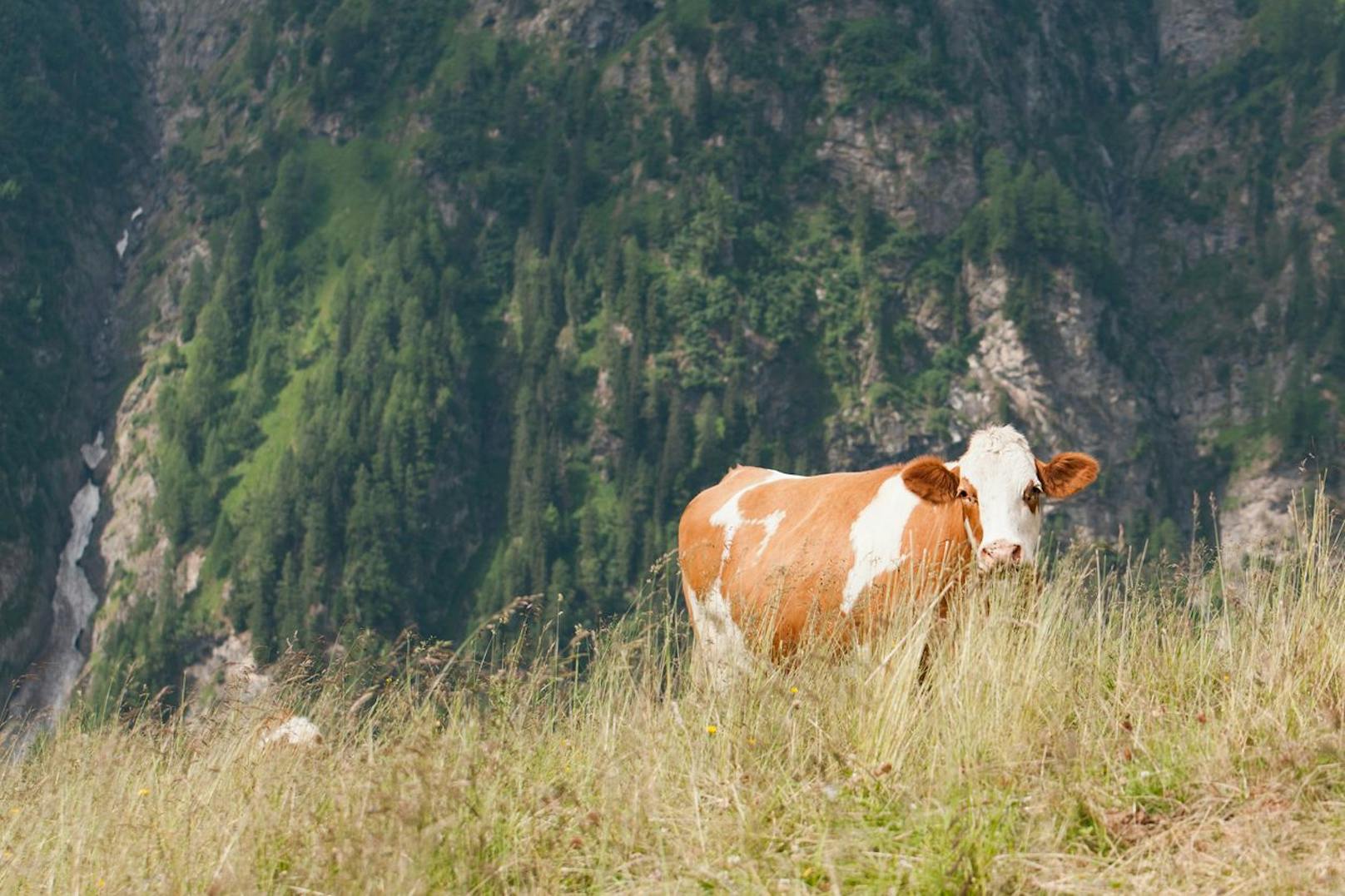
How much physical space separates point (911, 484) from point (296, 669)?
4629 millimetres

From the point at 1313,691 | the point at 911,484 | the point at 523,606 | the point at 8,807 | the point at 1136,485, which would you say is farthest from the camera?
the point at 1136,485

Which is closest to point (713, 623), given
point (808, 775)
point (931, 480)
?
point (931, 480)

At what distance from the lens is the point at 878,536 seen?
38.1ft

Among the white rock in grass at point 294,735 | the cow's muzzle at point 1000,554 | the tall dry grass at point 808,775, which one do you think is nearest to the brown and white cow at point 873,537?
the cow's muzzle at point 1000,554

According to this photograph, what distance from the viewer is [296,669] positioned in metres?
9.70

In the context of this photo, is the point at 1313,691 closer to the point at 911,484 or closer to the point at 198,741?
the point at 911,484

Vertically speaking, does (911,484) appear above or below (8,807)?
above

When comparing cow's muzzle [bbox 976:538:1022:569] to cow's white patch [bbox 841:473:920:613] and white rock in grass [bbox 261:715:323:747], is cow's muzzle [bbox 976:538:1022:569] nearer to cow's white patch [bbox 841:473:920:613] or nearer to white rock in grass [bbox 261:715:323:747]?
cow's white patch [bbox 841:473:920:613]

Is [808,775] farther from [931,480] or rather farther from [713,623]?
[713,623]

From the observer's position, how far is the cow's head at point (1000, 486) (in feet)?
33.8

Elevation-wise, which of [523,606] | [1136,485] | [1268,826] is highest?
[523,606]

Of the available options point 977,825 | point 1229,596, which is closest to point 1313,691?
point 1229,596

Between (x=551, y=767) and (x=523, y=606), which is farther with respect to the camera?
(x=523, y=606)

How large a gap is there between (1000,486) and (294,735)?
17.5 ft
